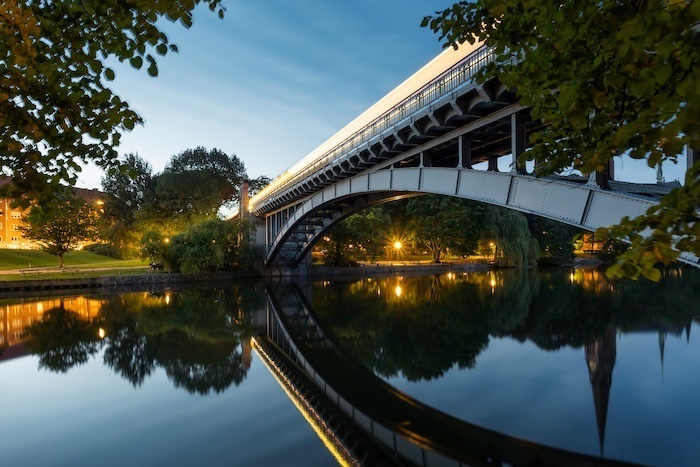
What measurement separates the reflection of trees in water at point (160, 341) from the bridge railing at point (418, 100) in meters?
9.97

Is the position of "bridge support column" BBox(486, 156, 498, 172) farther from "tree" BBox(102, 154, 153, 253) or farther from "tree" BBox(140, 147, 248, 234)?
"tree" BBox(102, 154, 153, 253)

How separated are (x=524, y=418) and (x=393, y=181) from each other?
12.6 m

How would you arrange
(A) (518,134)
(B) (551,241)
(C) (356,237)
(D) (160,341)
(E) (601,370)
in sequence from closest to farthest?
1. (E) (601,370)
2. (A) (518,134)
3. (D) (160,341)
4. (C) (356,237)
5. (B) (551,241)

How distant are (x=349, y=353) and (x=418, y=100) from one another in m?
9.55

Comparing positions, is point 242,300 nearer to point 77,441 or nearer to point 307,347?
point 307,347

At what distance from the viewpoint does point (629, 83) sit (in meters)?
3.08

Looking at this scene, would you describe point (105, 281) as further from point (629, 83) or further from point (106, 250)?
point (629, 83)

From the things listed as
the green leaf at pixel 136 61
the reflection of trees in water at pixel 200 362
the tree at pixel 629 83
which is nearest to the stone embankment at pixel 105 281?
the reflection of trees in water at pixel 200 362

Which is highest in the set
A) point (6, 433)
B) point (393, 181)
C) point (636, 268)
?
point (393, 181)

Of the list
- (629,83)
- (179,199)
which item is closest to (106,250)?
(179,199)

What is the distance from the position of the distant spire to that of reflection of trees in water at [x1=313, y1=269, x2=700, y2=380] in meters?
0.47

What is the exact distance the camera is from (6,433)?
789cm

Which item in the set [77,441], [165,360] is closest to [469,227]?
[165,360]

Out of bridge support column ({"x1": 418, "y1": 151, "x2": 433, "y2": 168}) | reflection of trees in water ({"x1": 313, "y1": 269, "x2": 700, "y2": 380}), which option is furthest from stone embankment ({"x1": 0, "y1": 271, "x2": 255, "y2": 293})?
bridge support column ({"x1": 418, "y1": 151, "x2": 433, "y2": 168})
